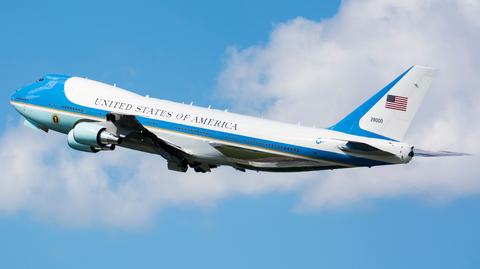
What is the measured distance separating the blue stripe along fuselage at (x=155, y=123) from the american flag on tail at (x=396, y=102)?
10.5 ft

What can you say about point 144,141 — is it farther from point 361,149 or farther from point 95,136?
point 361,149

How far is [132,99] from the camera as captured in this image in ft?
206

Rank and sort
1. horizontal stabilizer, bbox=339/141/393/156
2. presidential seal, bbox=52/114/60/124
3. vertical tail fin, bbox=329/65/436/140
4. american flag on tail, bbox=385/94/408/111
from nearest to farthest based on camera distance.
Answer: horizontal stabilizer, bbox=339/141/393/156 < vertical tail fin, bbox=329/65/436/140 < american flag on tail, bbox=385/94/408/111 < presidential seal, bbox=52/114/60/124

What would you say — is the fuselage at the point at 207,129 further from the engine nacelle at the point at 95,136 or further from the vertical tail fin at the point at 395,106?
the engine nacelle at the point at 95,136

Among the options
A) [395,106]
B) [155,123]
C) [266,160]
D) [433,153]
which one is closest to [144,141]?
[155,123]

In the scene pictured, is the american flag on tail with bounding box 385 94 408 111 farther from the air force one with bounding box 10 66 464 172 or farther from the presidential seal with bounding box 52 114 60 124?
the presidential seal with bounding box 52 114 60 124

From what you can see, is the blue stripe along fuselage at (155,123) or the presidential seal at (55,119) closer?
the blue stripe along fuselage at (155,123)

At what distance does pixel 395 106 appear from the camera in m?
56.1

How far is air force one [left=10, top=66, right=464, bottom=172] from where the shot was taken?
55.9m

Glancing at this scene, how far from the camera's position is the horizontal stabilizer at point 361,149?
179ft

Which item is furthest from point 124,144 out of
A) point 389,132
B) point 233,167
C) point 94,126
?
point 389,132

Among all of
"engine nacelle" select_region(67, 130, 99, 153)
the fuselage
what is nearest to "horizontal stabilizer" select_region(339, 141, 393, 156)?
the fuselage

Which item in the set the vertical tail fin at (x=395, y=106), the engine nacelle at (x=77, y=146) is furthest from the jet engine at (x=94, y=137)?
the vertical tail fin at (x=395, y=106)

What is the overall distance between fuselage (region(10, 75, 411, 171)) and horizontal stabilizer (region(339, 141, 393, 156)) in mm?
233
